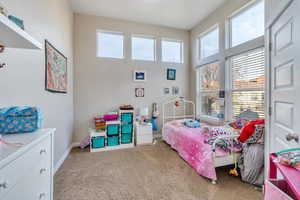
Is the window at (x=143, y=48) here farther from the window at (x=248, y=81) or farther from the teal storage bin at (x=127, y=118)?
the window at (x=248, y=81)

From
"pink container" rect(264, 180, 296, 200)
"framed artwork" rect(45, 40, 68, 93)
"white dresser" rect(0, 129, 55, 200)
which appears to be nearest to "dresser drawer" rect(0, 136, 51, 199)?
"white dresser" rect(0, 129, 55, 200)

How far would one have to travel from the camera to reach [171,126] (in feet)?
10.6

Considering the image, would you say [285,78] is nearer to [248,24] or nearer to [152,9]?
[248,24]

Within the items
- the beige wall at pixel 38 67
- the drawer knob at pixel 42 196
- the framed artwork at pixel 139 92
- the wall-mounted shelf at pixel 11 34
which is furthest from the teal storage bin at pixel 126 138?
the wall-mounted shelf at pixel 11 34

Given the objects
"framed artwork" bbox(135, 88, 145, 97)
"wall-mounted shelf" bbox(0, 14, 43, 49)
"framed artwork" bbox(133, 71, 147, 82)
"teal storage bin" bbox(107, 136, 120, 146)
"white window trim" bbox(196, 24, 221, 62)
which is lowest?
"teal storage bin" bbox(107, 136, 120, 146)

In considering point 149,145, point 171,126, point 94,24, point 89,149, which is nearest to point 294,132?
point 171,126

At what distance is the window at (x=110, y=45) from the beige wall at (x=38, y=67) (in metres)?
0.83

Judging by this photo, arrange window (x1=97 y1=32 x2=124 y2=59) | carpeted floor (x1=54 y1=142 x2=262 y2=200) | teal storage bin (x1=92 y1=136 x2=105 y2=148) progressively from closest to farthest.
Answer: carpeted floor (x1=54 y1=142 x2=262 y2=200)
teal storage bin (x1=92 y1=136 x2=105 y2=148)
window (x1=97 y1=32 x2=124 y2=59)

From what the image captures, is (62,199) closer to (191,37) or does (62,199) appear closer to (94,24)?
(94,24)

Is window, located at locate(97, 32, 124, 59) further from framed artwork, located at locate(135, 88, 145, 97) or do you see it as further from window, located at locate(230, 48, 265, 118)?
window, located at locate(230, 48, 265, 118)

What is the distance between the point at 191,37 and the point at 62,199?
15.0ft

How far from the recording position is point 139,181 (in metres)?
1.93

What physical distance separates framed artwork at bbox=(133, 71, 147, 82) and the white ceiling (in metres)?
1.36

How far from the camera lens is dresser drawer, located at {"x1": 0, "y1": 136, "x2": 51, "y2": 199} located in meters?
0.62
